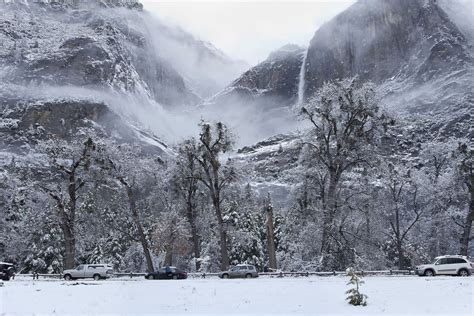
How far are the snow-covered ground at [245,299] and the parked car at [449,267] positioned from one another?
8.90m

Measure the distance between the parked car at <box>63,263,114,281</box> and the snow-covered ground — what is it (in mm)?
14932

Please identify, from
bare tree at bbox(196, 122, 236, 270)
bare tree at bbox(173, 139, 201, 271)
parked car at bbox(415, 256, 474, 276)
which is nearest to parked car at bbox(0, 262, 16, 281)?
bare tree at bbox(173, 139, 201, 271)

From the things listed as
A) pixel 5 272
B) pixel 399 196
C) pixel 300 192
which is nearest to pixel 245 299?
pixel 300 192

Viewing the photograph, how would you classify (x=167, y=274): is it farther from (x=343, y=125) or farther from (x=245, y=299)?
(x=245, y=299)

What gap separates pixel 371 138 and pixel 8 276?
2979cm

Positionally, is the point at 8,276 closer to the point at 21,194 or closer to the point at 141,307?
the point at 141,307

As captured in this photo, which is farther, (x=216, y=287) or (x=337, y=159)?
(x=337, y=159)

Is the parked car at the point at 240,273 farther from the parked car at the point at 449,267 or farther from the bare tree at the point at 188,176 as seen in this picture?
the parked car at the point at 449,267

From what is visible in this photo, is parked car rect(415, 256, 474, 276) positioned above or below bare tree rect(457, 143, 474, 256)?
below

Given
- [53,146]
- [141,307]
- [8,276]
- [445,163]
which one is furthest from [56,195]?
[445,163]

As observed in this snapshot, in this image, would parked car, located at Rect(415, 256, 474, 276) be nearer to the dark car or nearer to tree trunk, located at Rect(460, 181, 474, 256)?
tree trunk, located at Rect(460, 181, 474, 256)

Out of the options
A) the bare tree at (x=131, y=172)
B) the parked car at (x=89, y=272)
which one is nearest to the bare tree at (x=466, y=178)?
the bare tree at (x=131, y=172)

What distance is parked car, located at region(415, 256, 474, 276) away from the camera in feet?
115

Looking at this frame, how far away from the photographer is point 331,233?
127 ft
